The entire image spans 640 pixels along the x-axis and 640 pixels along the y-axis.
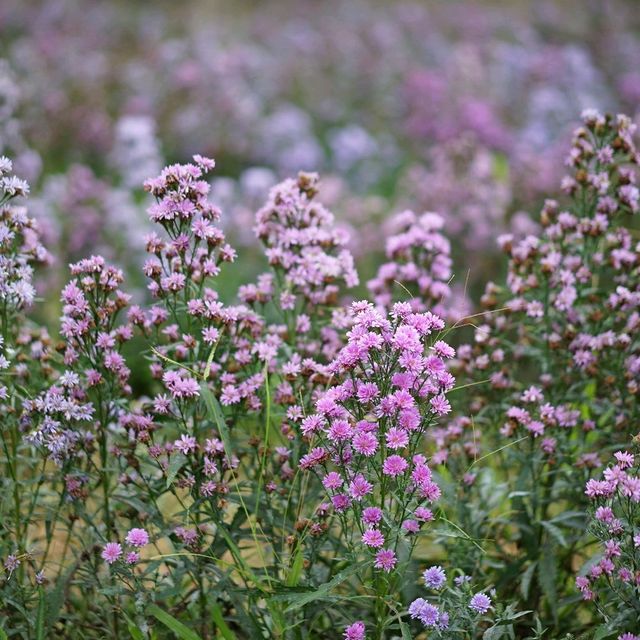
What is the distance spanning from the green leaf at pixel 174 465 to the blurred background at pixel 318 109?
2.23 m

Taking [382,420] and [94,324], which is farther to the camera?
[94,324]

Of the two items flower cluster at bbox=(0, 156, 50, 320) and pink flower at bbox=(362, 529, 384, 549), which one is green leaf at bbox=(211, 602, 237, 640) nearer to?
pink flower at bbox=(362, 529, 384, 549)

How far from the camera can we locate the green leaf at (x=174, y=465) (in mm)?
2131

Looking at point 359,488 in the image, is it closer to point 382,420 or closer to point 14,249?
point 382,420

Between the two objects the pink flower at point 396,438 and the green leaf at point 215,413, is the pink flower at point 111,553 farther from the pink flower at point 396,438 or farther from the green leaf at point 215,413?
the pink flower at point 396,438

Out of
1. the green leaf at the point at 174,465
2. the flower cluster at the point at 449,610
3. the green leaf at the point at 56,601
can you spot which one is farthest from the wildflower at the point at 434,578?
the green leaf at the point at 56,601

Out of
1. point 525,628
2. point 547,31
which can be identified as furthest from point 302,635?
point 547,31

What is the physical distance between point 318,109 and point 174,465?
8520 millimetres

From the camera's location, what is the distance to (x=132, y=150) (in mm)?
6445

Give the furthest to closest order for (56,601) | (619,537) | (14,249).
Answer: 1. (14,249)
2. (56,601)
3. (619,537)

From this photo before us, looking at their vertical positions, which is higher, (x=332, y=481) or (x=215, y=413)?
(x=215, y=413)

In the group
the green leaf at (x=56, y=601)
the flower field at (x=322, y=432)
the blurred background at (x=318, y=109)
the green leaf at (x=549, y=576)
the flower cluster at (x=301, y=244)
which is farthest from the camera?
the blurred background at (x=318, y=109)

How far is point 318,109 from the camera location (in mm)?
10242

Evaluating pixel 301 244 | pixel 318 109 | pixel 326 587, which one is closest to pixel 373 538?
pixel 326 587
